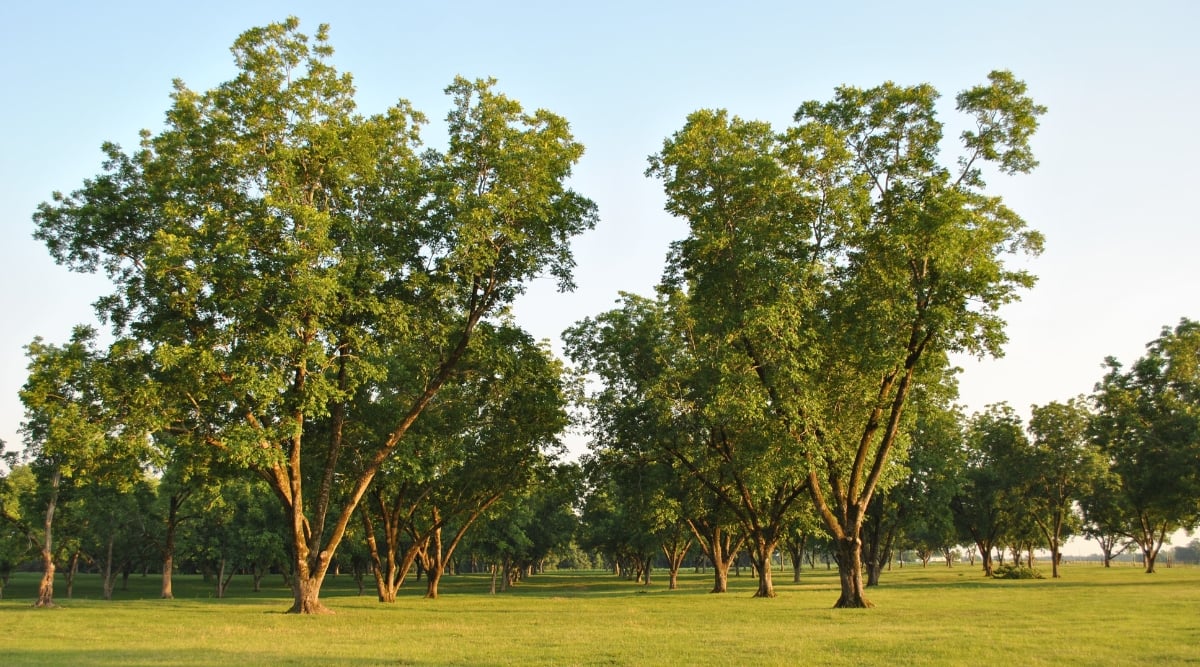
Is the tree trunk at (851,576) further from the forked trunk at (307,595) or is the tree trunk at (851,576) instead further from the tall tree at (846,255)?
the forked trunk at (307,595)

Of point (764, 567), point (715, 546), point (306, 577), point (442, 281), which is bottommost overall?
point (764, 567)

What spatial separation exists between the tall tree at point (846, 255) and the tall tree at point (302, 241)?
590 centimetres

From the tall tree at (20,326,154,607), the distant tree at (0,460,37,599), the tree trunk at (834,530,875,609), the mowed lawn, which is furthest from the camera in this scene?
the distant tree at (0,460,37,599)

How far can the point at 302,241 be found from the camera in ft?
86.2

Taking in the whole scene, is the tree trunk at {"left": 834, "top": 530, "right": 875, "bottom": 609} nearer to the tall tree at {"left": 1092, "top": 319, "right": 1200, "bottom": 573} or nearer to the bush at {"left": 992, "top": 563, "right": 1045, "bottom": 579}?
the tall tree at {"left": 1092, "top": 319, "right": 1200, "bottom": 573}

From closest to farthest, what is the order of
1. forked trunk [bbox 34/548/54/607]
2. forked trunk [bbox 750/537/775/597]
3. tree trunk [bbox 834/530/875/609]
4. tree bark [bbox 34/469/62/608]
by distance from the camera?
1. tree trunk [bbox 834/530/875/609]
2. forked trunk [bbox 34/548/54/607]
3. tree bark [bbox 34/469/62/608]
4. forked trunk [bbox 750/537/775/597]

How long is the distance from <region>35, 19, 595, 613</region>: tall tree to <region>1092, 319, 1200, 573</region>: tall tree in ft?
134

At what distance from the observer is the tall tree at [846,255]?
27797 millimetres

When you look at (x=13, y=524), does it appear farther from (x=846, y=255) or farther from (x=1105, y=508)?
(x=1105, y=508)

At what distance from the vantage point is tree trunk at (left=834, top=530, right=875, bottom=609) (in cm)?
3002

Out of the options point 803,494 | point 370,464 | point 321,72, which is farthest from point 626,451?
point 321,72

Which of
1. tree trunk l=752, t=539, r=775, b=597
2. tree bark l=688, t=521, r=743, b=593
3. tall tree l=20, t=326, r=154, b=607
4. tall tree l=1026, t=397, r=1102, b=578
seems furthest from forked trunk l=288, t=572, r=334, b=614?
tall tree l=1026, t=397, r=1102, b=578

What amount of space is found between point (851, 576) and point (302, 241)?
938 inches

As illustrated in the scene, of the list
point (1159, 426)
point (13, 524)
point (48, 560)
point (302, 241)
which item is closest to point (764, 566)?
point (1159, 426)
